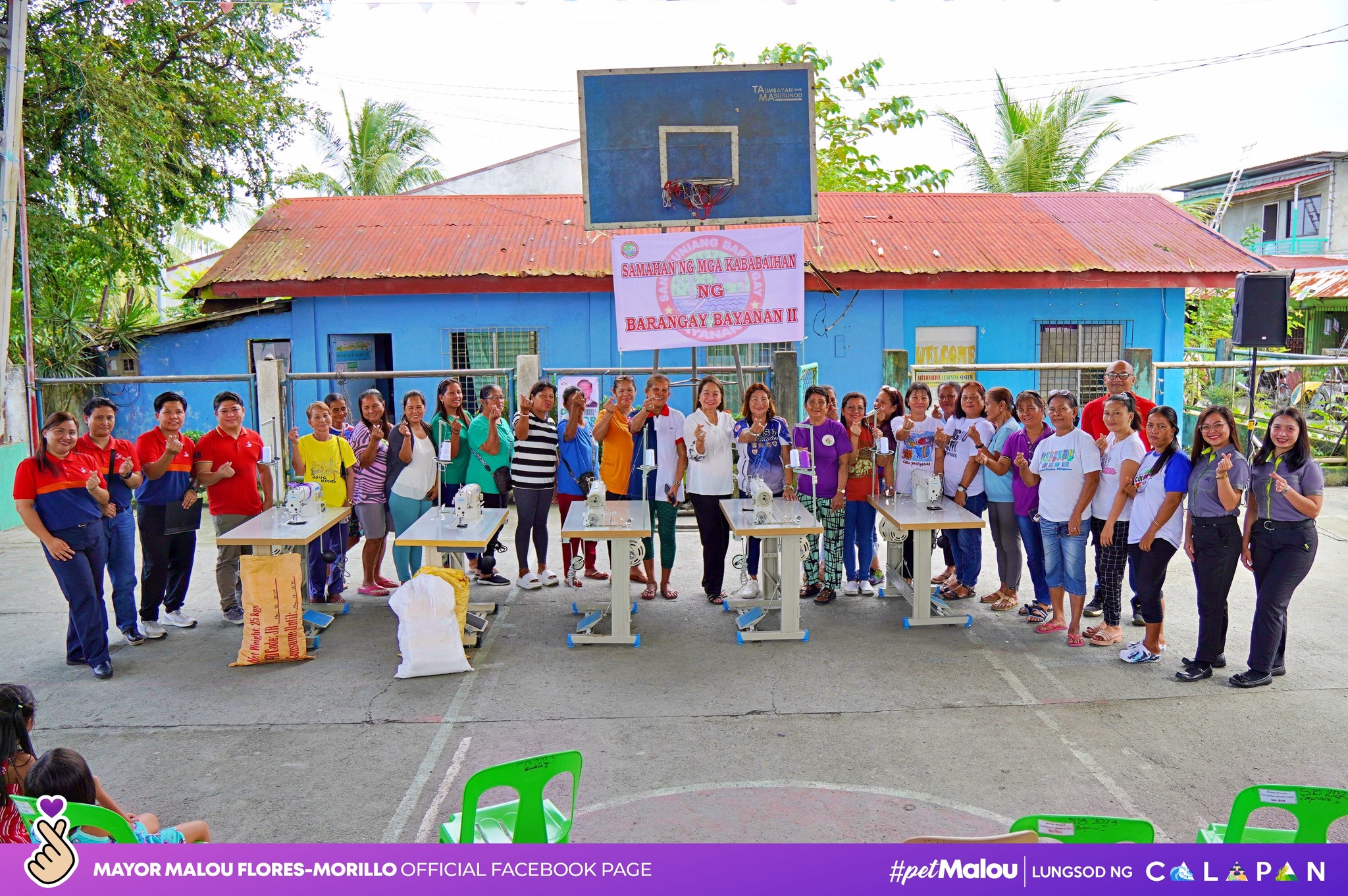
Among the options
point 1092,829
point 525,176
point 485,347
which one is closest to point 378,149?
point 525,176

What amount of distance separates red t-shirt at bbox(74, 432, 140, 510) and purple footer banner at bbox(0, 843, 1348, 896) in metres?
4.15

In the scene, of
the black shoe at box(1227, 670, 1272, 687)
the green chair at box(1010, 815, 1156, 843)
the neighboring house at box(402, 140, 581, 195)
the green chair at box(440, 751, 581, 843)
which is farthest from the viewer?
the neighboring house at box(402, 140, 581, 195)

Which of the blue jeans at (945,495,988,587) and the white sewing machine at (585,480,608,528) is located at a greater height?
the white sewing machine at (585,480,608,528)

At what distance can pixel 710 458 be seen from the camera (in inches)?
295

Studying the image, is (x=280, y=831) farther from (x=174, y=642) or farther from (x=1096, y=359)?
(x=1096, y=359)

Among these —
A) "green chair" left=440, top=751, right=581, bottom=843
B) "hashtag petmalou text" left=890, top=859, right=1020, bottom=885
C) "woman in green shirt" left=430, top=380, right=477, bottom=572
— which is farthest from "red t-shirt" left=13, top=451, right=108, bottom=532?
"hashtag petmalou text" left=890, top=859, right=1020, bottom=885

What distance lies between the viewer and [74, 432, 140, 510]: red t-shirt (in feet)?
20.7

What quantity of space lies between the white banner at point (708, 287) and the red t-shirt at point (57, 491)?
3742 mm

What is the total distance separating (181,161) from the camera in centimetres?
1216

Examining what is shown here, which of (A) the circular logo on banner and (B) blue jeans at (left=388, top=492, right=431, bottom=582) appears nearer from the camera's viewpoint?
(B) blue jeans at (left=388, top=492, right=431, bottom=582)

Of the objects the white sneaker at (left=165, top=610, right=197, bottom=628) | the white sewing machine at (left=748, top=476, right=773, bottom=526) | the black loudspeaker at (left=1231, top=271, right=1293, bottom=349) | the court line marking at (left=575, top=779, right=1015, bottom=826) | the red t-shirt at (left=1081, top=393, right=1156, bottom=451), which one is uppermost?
the black loudspeaker at (left=1231, top=271, right=1293, bottom=349)

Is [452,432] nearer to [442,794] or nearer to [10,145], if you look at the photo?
[10,145]

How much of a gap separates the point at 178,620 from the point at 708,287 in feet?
15.1

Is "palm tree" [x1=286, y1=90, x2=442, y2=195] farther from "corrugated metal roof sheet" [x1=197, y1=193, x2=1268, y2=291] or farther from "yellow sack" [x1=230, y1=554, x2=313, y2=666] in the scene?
"yellow sack" [x1=230, y1=554, x2=313, y2=666]
